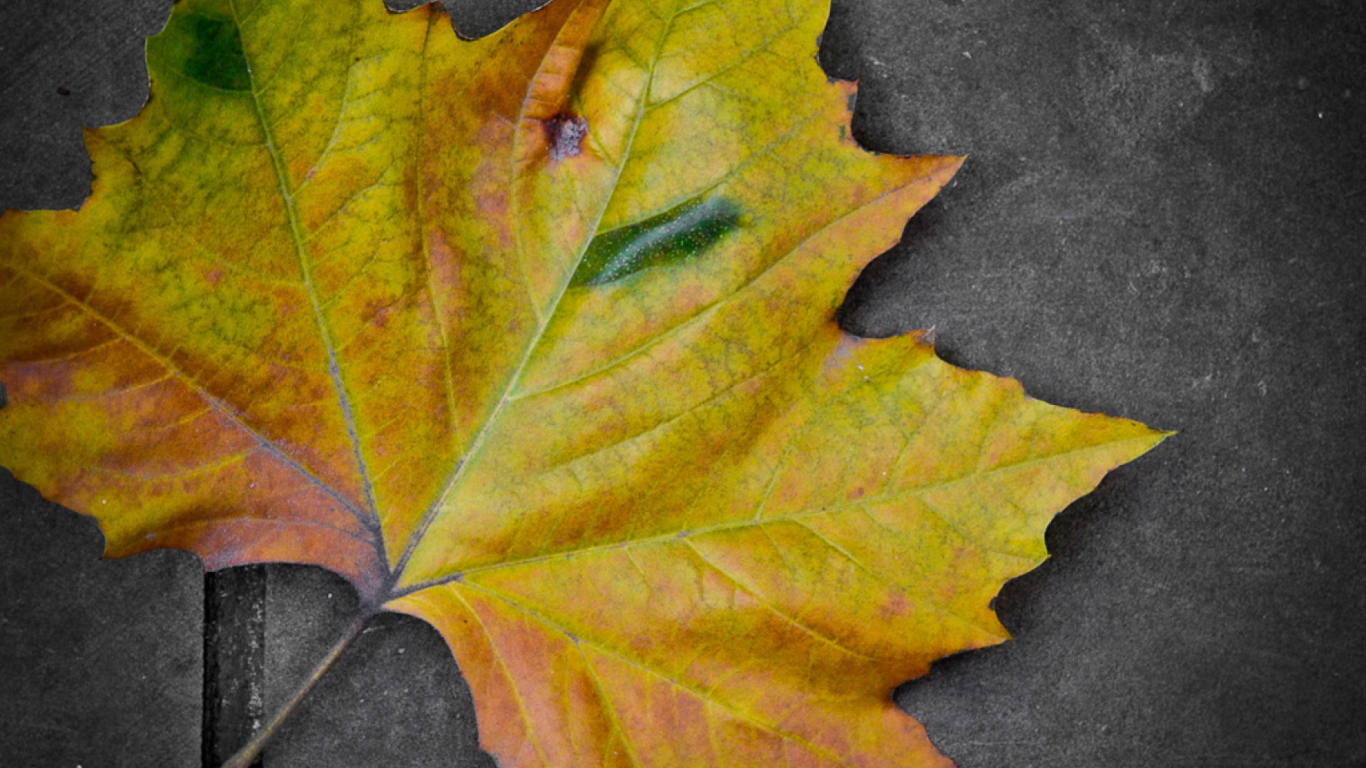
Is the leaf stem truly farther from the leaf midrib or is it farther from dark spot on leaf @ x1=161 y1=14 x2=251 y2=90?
dark spot on leaf @ x1=161 y1=14 x2=251 y2=90

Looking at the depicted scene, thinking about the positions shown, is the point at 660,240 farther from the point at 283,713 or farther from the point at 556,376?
the point at 283,713

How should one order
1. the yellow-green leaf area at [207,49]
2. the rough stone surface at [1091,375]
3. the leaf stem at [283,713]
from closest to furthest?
the yellow-green leaf area at [207,49] → the leaf stem at [283,713] → the rough stone surface at [1091,375]

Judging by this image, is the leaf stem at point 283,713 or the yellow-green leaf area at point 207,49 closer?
the yellow-green leaf area at point 207,49

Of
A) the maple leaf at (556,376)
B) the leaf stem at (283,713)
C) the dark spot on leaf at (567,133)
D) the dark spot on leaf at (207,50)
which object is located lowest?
the leaf stem at (283,713)

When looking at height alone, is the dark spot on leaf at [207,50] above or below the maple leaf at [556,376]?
above

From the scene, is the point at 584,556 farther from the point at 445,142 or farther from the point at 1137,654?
the point at 1137,654

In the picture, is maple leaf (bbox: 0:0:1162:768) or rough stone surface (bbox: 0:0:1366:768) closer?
maple leaf (bbox: 0:0:1162:768)

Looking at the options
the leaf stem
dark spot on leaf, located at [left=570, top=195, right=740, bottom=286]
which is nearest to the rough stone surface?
the leaf stem

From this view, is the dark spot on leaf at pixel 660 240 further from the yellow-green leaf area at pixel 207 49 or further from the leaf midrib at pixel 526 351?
the yellow-green leaf area at pixel 207 49

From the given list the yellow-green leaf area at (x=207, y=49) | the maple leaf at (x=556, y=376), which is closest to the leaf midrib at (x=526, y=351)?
the maple leaf at (x=556, y=376)
